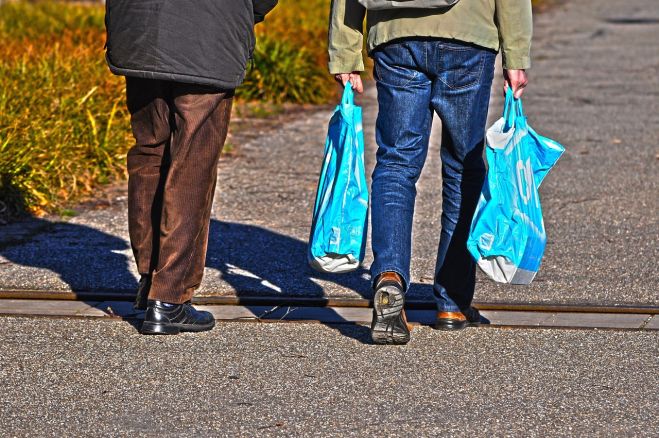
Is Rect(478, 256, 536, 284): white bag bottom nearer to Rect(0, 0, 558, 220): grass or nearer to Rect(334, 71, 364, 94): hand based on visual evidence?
Rect(334, 71, 364, 94): hand

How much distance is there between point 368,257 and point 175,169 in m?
1.76

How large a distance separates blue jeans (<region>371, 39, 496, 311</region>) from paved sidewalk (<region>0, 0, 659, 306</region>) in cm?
79

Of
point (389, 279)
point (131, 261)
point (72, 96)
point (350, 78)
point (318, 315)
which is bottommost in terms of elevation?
point (72, 96)

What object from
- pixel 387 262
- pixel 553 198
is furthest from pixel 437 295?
pixel 553 198

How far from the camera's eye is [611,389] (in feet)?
13.8

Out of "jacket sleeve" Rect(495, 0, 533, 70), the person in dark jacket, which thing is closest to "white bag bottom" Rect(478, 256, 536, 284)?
"jacket sleeve" Rect(495, 0, 533, 70)

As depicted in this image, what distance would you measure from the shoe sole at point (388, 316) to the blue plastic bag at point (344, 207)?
0.21 m

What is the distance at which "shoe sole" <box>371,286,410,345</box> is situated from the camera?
455cm

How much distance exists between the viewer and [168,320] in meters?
4.86

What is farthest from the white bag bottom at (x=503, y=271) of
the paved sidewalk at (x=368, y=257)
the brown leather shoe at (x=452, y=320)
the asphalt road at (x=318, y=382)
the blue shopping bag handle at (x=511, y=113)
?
the paved sidewalk at (x=368, y=257)

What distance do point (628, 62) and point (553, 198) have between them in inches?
295

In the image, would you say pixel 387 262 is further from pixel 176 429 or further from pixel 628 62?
pixel 628 62

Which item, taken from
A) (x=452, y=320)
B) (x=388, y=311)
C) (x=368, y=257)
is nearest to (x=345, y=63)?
(x=388, y=311)

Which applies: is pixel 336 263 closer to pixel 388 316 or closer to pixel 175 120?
pixel 388 316
